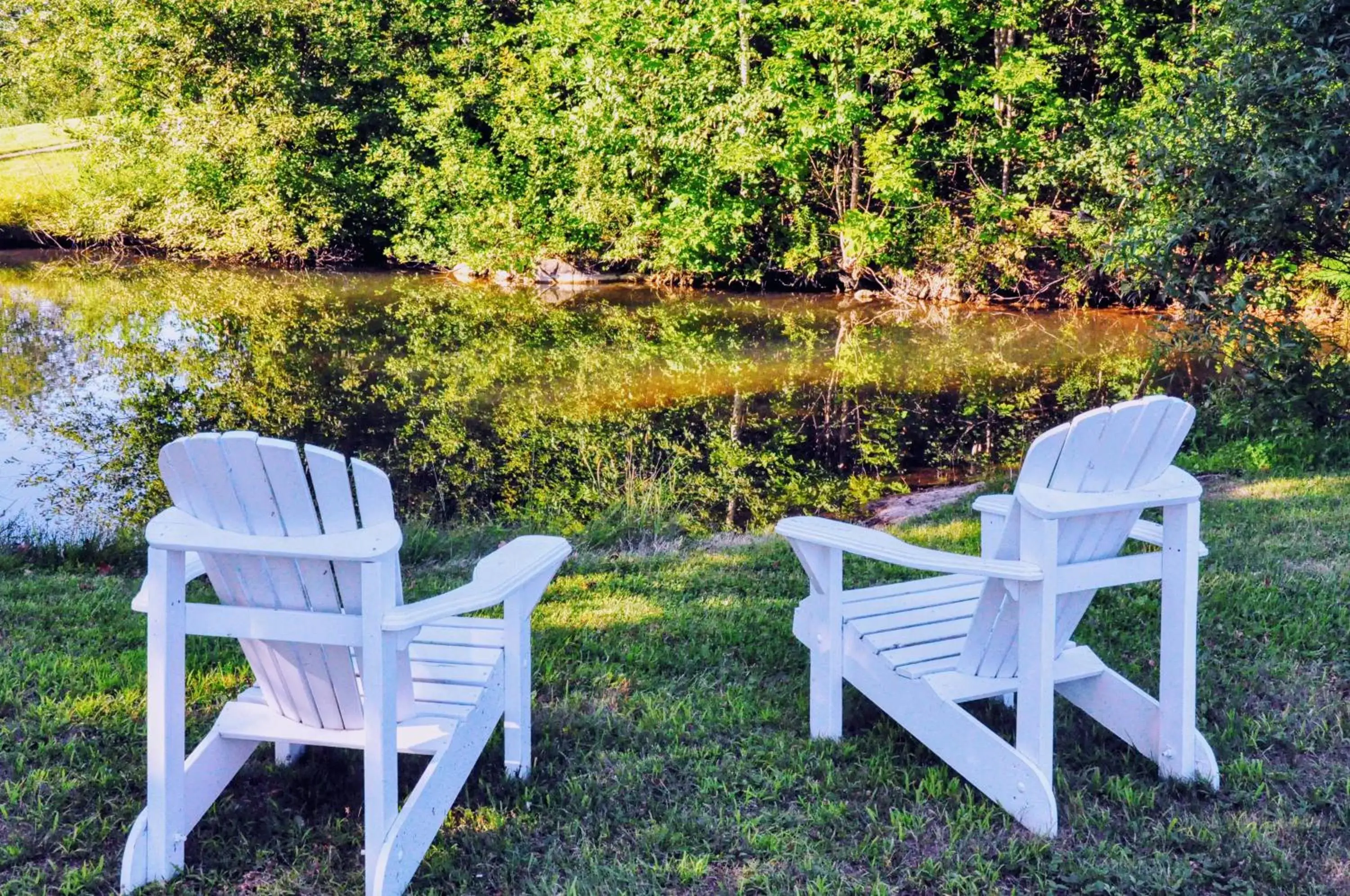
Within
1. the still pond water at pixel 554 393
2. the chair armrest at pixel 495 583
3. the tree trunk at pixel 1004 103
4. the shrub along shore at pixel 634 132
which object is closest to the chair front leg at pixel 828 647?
the chair armrest at pixel 495 583

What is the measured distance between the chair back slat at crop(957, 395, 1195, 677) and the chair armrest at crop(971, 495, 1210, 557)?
0.39 feet

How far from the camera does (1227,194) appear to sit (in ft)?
26.0

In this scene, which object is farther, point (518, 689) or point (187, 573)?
point (518, 689)

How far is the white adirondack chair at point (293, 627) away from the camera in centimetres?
249

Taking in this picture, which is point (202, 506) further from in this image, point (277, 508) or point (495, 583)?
point (495, 583)

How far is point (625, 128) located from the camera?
775 inches

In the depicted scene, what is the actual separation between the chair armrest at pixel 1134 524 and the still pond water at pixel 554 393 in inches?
140

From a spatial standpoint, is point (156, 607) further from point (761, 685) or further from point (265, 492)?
point (761, 685)

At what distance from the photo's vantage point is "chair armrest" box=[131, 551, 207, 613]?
264 centimetres

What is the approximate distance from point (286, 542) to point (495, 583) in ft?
1.87

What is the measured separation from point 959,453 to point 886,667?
6524mm

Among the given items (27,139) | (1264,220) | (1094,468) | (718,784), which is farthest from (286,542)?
(27,139)

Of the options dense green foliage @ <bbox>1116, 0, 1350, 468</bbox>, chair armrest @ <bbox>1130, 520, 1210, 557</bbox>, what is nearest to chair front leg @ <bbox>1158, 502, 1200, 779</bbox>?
chair armrest @ <bbox>1130, 520, 1210, 557</bbox>

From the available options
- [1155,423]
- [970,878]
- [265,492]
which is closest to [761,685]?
[970,878]
